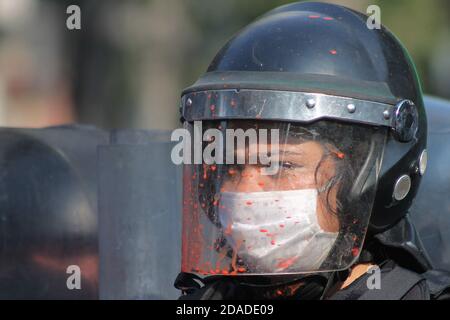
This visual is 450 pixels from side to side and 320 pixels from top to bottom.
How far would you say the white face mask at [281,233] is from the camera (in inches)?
104

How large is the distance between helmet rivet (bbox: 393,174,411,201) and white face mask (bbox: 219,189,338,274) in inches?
9.4

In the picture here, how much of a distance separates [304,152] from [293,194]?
121 mm

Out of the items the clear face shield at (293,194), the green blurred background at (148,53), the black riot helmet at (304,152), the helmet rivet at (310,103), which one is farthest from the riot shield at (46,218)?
the green blurred background at (148,53)

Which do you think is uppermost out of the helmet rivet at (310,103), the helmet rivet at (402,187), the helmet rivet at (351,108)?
the helmet rivet at (310,103)

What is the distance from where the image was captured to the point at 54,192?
363 cm

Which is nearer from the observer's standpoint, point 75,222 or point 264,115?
point 264,115

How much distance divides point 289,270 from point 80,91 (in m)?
11.4

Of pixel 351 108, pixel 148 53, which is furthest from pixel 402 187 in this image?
pixel 148 53

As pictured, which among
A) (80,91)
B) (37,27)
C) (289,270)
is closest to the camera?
(289,270)

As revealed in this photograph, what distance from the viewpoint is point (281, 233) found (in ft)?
8.63

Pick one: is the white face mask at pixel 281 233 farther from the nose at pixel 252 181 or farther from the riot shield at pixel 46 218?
the riot shield at pixel 46 218

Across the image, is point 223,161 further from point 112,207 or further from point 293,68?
point 112,207

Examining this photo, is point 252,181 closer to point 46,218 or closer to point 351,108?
point 351,108
